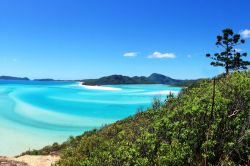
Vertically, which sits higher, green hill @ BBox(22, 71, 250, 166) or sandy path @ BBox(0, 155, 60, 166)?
green hill @ BBox(22, 71, 250, 166)

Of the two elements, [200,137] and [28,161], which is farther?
[28,161]

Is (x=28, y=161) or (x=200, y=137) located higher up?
(x=200, y=137)

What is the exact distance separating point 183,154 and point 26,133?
30.6 metres

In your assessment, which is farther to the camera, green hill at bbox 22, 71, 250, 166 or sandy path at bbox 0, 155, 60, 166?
sandy path at bbox 0, 155, 60, 166

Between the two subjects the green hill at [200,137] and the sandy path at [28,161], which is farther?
the sandy path at [28,161]

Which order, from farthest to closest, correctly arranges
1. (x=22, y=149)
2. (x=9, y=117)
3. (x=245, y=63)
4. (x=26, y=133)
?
(x=9, y=117) < (x=245, y=63) < (x=26, y=133) < (x=22, y=149)

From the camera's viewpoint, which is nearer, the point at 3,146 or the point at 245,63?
the point at 3,146

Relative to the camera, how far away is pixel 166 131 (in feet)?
28.2

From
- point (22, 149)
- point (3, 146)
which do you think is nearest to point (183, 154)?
point (22, 149)

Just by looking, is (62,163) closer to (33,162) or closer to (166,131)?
(33,162)

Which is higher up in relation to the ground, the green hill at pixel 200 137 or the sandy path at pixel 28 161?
the green hill at pixel 200 137

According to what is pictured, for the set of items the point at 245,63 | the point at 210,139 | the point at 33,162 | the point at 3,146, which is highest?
the point at 245,63

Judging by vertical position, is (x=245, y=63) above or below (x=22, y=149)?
above

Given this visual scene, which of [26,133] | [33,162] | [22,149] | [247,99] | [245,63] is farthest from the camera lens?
[245,63]
